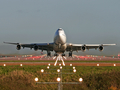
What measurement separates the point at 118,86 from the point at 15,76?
1557 centimetres

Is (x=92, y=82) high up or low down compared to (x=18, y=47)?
down

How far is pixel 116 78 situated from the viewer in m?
25.2

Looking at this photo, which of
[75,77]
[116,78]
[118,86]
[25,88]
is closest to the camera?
[25,88]

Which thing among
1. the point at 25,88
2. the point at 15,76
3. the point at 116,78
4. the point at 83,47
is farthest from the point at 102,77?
the point at 83,47

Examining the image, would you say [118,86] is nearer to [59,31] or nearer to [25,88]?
[25,88]

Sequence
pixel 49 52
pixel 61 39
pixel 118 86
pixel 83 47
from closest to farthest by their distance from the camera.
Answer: pixel 118 86, pixel 61 39, pixel 83 47, pixel 49 52

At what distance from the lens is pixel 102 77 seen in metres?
25.2

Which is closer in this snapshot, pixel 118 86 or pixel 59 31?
pixel 118 86

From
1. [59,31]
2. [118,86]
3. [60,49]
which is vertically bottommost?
[118,86]

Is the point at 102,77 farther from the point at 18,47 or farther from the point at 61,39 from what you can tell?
the point at 18,47

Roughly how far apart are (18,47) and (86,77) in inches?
1197

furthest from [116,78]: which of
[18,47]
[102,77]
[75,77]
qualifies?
[18,47]

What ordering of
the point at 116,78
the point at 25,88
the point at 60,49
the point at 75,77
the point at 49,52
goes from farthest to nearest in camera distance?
1. the point at 49,52
2. the point at 60,49
3. the point at 75,77
4. the point at 116,78
5. the point at 25,88

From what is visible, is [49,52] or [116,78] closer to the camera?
[116,78]
